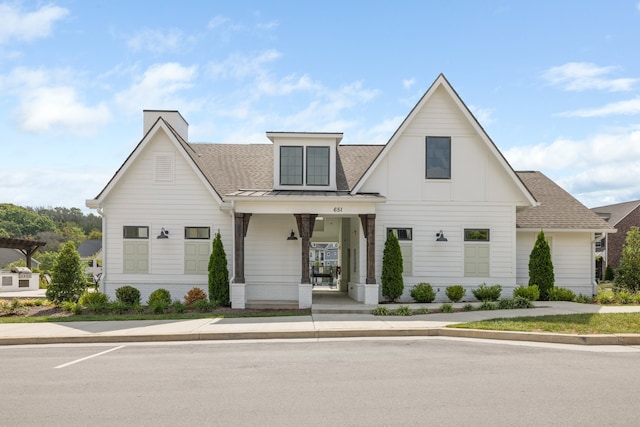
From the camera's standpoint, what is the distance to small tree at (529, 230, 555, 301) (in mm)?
20375

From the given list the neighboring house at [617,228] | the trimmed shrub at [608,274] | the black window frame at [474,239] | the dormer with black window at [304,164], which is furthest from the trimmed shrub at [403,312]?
the neighboring house at [617,228]

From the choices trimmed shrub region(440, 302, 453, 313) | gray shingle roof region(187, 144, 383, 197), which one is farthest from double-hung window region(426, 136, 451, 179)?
trimmed shrub region(440, 302, 453, 313)

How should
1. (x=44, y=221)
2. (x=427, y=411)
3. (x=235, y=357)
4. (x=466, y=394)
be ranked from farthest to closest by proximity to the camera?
(x=44, y=221) → (x=235, y=357) → (x=466, y=394) → (x=427, y=411)

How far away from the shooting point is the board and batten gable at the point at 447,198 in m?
20.8

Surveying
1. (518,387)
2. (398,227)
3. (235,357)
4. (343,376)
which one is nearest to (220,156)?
(398,227)

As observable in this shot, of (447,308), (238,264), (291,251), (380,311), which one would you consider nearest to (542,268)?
(447,308)

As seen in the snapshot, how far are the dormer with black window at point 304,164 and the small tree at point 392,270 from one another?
3255mm

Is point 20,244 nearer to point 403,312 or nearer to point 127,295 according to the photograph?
point 127,295

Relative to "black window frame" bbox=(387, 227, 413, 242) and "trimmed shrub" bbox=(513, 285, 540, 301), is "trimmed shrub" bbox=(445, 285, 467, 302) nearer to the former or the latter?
"trimmed shrub" bbox=(513, 285, 540, 301)

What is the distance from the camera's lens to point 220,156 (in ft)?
82.0

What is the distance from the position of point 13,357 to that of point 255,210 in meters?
9.27

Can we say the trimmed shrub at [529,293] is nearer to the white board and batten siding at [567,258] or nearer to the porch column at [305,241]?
the white board and batten siding at [567,258]

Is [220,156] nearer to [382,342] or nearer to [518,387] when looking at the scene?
[382,342]

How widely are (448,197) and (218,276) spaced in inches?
350
